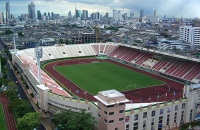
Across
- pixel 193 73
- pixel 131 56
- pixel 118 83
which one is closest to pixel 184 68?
pixel 193 73

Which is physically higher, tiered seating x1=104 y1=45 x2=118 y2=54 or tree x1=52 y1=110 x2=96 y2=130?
tiered seating x1=104 y1=45 x2=118 y2=54

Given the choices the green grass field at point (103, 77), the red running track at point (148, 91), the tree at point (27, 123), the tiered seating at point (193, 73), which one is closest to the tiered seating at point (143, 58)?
the green grass field at point (103, 77)

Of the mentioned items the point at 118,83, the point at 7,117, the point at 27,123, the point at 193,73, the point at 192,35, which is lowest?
the point at 7,117

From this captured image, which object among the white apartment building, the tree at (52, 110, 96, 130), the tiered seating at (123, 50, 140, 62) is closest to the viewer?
the tree at (52, 110, 96, 130)

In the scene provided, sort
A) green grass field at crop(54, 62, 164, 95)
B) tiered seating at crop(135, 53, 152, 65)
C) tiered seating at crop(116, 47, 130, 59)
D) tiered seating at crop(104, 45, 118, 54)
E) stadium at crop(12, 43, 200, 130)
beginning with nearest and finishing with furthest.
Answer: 1. stadium at crop(12, 43, 200, 130)
2. green grass field at crop(54, 62, 164, 95)
3. tiered seating at crop(135, 53, 152, 65)
4. tiered seating at crop(116, 47, 130, 59)
5. tiered seating at crop(104, 45, 118, 54)

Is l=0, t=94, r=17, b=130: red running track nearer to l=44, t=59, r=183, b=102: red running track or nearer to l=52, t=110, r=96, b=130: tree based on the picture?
l=52, t=110, r=96, b=130: tree

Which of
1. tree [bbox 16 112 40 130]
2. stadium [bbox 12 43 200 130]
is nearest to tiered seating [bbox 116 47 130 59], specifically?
stadium [bbox 12 43 200 130]

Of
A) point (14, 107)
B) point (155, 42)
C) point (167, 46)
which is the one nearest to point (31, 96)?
point (14, 107)

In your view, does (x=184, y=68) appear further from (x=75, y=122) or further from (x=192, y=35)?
(x=192, y=35)

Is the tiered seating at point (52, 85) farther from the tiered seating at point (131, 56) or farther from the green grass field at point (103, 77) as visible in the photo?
the tiered seating at point (131, 56)
